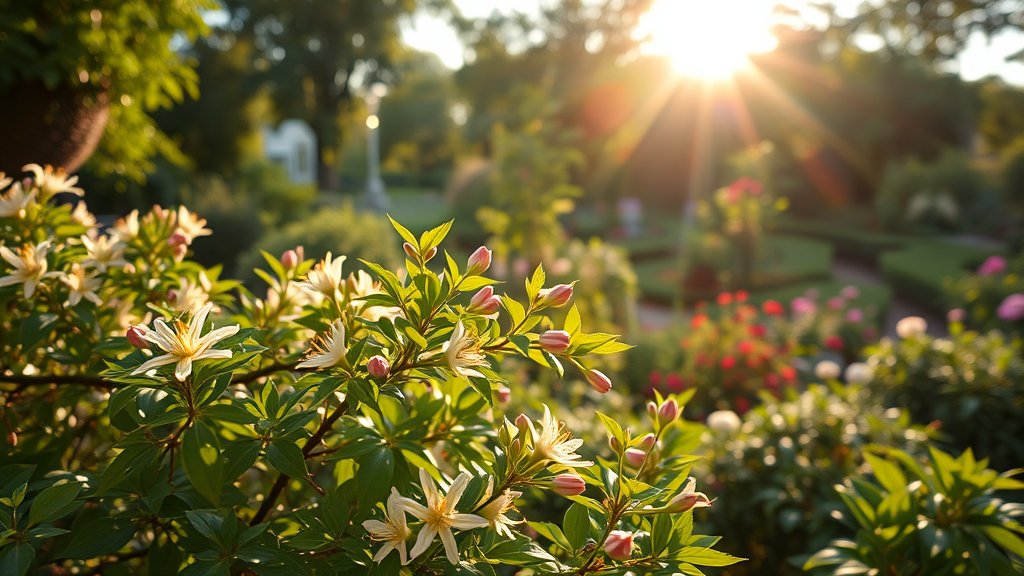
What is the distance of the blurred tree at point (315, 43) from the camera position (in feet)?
81.2

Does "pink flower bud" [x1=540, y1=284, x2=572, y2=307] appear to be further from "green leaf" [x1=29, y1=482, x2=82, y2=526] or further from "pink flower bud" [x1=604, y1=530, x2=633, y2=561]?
"green leaf" [x1=29, y1=482, x2=82, y2=526]

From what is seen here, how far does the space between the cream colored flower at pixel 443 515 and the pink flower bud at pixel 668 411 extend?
1.52 ft

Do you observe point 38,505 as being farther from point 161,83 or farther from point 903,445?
point 903,445

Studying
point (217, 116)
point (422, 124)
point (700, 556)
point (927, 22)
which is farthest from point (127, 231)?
point (422, 124)

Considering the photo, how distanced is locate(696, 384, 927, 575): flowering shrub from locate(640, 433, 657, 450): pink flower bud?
1.53m

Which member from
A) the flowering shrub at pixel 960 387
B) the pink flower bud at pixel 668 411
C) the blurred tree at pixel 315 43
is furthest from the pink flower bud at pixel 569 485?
the blurred tree at pixel 315 43

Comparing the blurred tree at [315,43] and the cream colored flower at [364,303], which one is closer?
the cream colored flower at [364,303]

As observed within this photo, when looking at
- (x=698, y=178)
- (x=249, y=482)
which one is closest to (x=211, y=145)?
(x=698, y=178)

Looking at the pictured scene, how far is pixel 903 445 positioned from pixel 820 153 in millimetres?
23813

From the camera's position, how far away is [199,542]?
115cm

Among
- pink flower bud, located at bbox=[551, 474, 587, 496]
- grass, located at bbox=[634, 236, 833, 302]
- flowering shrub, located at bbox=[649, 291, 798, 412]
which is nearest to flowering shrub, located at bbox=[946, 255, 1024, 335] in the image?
flowering shrub, located at bbox=[649, 291, 798, 412]

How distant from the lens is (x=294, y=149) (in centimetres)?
4044

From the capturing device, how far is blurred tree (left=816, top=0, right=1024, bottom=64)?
27.3 feet

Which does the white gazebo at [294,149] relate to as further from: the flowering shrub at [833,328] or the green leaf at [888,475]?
the green leaf at [888,475]
